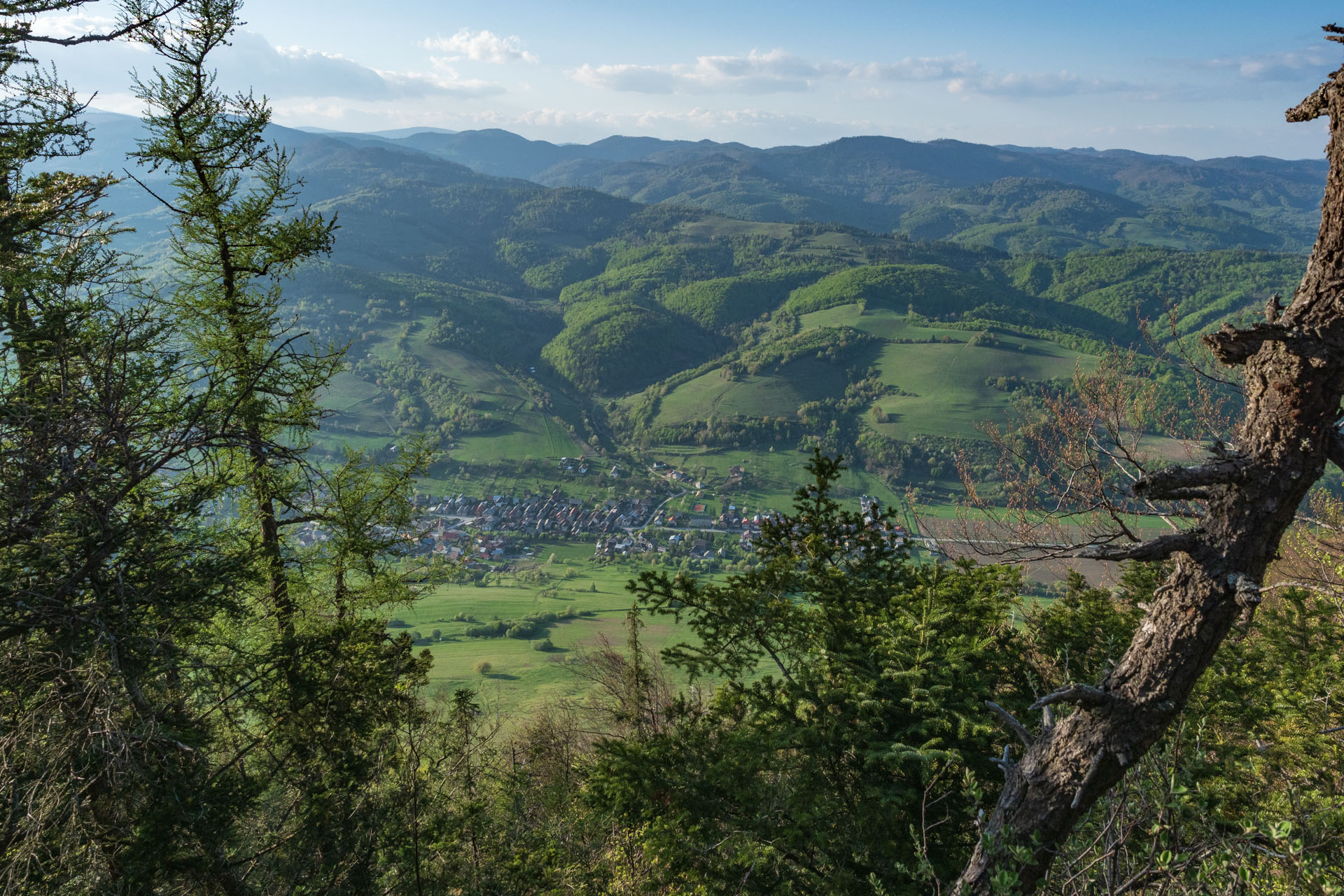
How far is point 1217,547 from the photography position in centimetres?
453

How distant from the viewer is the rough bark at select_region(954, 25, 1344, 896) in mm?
4082

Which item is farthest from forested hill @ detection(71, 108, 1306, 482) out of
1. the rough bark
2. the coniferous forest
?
the rough bark

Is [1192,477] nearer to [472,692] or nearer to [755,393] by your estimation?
[472,692]

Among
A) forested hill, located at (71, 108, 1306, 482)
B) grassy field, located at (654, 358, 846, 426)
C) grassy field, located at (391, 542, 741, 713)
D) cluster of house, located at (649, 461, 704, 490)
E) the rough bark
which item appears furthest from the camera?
grassy field, located at (654, 358, 846, 426)

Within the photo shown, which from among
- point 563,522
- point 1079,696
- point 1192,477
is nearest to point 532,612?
point 563,522

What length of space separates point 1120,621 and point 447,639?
47.3 m

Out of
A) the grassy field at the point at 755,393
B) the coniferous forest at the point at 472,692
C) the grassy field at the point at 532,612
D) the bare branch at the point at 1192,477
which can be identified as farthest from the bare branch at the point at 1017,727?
the grassy field at the point at 755,393

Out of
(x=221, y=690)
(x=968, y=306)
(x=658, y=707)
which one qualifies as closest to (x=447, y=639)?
(x=658, y=707)

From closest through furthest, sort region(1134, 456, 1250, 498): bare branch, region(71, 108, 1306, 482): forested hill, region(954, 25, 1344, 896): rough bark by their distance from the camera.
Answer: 1. region(954, 25, 1344, 896): rough bark
2. region(1134, 456, 1250, 498): bare branch
3. region(71, 108, 1306, 482): forested hill

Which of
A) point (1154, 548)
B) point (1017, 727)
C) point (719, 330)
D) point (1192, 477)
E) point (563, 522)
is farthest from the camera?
point (719, 330)

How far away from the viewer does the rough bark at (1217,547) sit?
4.08 m

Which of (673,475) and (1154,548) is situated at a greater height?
(1154,548)

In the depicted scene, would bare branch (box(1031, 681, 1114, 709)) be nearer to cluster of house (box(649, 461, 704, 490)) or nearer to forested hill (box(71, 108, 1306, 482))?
forested hill (box(71, 108, 1306, 482))

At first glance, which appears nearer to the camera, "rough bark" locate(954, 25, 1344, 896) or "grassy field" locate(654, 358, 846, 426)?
"rough bark" locate(954, 25, 1344, 896)
